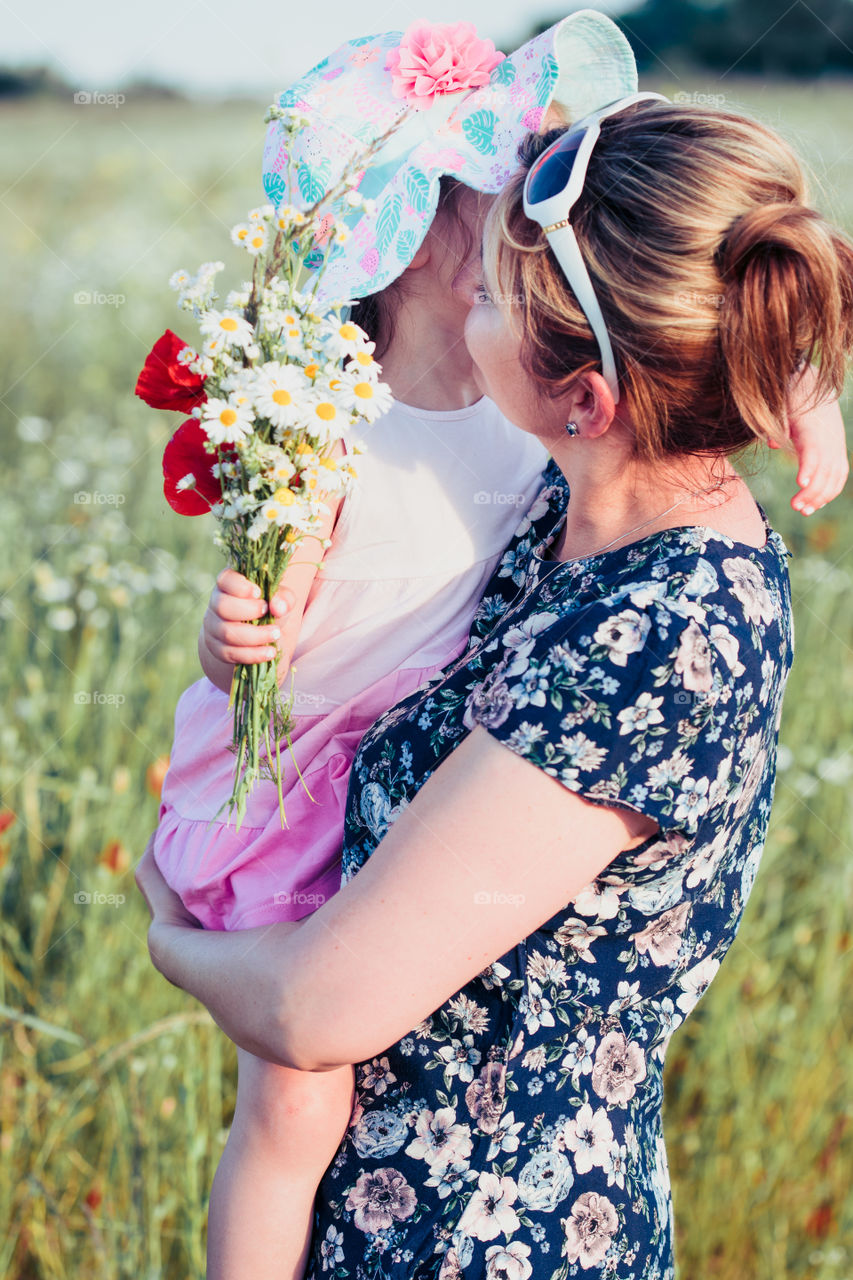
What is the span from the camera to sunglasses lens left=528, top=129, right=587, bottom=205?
119 cm

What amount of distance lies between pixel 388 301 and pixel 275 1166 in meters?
1.27

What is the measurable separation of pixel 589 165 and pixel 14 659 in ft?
7.24

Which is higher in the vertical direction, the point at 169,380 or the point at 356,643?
the point at 169,380

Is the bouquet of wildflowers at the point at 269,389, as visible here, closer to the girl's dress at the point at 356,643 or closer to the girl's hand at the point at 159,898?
the girl's dress at the point at 356,643

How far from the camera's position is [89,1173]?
2084 mm

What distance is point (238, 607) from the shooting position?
4.15ft

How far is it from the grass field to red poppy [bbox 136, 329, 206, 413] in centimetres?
74

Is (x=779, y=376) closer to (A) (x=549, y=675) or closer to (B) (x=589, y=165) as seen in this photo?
(B) (x=589, y=165)

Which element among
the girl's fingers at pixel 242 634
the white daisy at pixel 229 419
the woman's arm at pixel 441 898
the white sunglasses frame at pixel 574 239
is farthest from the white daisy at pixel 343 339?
the woman's arm at pixel 441 898

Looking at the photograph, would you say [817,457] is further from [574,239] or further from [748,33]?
[748,33]

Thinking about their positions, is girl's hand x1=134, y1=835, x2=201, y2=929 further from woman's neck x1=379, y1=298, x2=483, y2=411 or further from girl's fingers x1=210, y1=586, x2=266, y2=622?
woman's neck x1=379, y1=298, x2=483, y2=411

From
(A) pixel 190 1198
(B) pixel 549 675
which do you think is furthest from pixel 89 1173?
(B) pixel 549 675

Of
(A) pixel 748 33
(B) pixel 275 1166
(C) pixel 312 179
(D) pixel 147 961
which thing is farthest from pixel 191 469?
(A) pixel 748 33

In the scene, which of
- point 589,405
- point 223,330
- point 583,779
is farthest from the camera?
point 589,405
